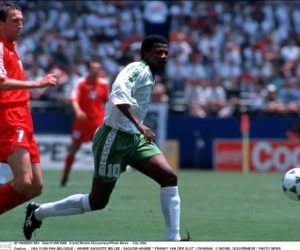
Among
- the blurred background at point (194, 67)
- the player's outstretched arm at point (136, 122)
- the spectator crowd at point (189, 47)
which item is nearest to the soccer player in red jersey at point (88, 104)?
the blurred background at point (194, 67)

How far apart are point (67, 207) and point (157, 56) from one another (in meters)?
1.90

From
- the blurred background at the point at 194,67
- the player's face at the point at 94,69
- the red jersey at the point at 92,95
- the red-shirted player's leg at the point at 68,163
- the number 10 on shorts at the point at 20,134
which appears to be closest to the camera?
the number 10 on shorts at the point at 20,134

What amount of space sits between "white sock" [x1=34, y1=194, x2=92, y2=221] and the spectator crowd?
1473cm

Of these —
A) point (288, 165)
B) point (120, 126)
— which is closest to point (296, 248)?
point (120, 126)

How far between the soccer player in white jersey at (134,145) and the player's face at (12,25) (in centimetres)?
119

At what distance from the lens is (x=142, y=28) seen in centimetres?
2956

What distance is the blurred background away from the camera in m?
24.7

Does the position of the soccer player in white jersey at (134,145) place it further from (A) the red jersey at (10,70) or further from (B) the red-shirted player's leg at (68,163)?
(B) the red-shirted player's leg at (68,163)

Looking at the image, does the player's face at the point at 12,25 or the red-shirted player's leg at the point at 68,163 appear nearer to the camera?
the player's face at the point at 12,25

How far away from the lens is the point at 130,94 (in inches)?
→ 361

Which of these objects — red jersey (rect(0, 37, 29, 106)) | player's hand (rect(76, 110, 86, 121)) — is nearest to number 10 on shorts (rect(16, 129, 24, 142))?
red jersey (rect(0, 37, 29, 106))

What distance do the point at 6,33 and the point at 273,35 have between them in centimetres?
2050

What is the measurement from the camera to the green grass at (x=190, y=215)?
33.3 feet

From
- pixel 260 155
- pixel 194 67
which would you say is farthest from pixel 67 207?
pixel 194 67
